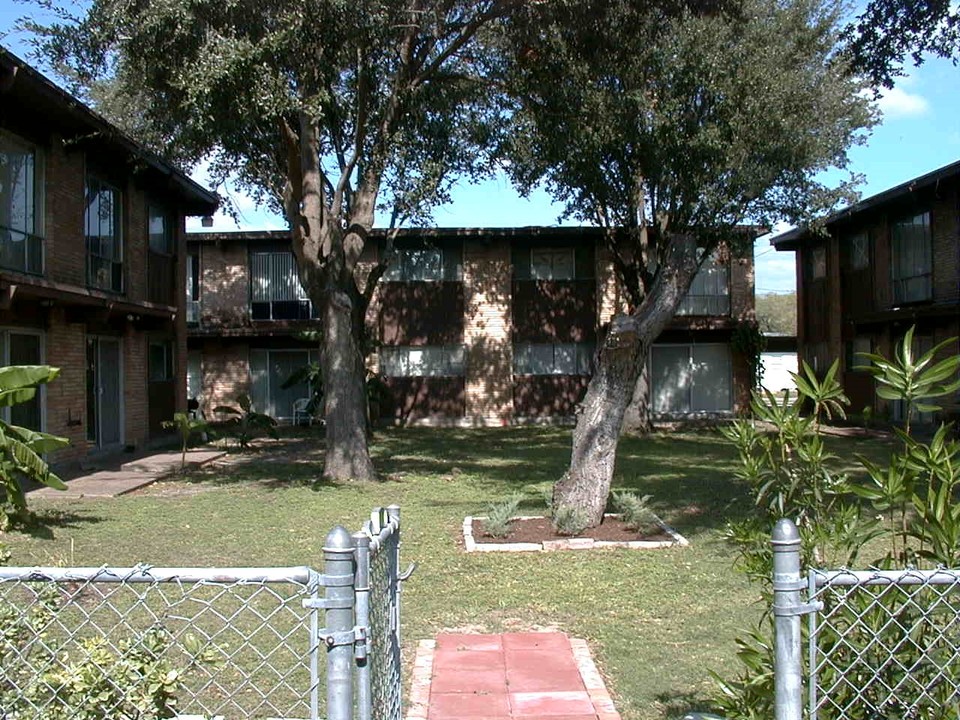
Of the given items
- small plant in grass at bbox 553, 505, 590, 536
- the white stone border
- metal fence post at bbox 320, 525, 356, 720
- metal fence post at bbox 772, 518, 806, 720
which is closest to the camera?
metal fence post at bbox 320, 525, 356, 720

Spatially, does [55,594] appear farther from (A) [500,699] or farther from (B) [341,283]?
(B) [341,283]

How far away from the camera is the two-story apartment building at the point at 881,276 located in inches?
917

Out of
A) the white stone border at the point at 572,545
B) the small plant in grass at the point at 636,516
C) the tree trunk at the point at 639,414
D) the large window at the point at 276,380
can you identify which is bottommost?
the white stone border at the point at 572,545

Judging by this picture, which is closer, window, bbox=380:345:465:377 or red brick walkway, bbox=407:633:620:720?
red brick walkway, bbox=407:633:620:720

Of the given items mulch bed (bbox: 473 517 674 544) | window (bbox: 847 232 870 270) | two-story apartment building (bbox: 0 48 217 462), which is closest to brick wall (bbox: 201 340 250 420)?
two-story apartment building (bbox: 0 48 217 462)

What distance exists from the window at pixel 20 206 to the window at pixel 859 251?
2174 cm

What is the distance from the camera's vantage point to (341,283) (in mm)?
15484

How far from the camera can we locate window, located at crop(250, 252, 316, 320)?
3062cm

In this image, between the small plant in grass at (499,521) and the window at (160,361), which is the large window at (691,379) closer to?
the window at (160,361)

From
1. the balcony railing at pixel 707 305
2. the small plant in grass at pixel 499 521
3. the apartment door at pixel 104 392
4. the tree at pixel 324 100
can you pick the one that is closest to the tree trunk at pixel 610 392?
the small plant in grass at pixel 499 521

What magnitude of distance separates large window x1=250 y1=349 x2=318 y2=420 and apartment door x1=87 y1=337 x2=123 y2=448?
10.6 m

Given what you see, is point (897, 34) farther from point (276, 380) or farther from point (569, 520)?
point (276, 380)

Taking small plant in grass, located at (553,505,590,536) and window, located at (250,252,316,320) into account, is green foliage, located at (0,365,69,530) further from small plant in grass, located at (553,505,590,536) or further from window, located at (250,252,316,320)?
window, located at (250,252,316,320)

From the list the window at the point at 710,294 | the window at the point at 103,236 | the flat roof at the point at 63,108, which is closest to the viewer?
the flat roof at the point at 63,108
